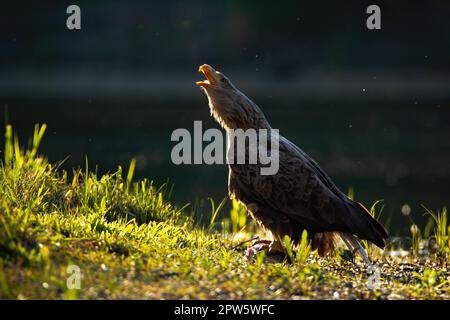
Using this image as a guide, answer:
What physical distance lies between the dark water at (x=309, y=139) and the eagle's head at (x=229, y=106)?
3876mm

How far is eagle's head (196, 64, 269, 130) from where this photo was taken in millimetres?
6602

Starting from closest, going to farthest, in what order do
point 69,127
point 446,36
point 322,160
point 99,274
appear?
point 99,274, point 322,160, point 69,127, point 446,36

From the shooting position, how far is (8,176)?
20.4 feet

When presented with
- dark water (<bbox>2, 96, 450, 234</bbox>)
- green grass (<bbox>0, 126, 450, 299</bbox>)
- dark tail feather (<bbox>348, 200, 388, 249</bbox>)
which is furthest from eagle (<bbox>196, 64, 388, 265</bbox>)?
dark water (<bbox>2, 96, 450, 234</bbox>)

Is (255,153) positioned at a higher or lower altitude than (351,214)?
higher

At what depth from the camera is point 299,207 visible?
6316 mm

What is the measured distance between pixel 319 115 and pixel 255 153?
63.5 feet

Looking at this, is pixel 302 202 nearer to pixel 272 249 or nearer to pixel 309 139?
pixel 272 249

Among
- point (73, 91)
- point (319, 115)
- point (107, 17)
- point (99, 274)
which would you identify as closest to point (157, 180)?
point (99, 274)

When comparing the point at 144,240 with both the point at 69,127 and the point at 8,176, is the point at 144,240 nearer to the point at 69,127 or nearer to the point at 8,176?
the point at 8,176

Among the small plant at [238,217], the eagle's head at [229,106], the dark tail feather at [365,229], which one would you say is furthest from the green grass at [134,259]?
the eagle's head at [229,106]

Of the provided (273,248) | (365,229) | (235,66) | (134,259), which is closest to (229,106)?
(273,248)
